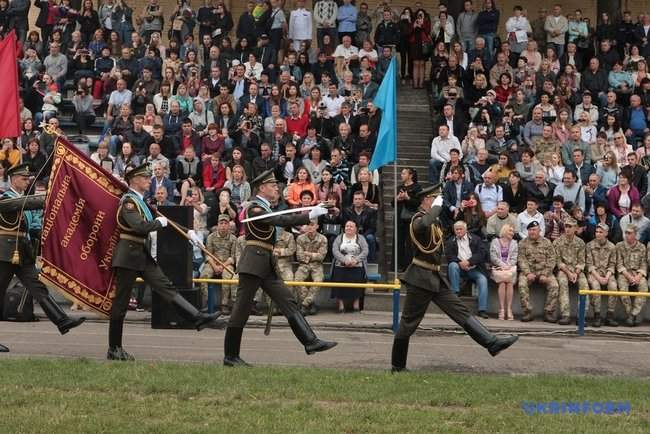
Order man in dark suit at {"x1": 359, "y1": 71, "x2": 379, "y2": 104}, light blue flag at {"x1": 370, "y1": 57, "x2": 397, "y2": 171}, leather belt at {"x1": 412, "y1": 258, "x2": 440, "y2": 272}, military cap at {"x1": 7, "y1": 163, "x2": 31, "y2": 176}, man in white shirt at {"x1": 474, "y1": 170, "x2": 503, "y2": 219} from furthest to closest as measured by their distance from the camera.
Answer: man in dark suit at {"x1": 359, "y1": 71, "x2": 379, "y2": 104}, man in white shirt at {"x1": 474, "y1": 170, "x2": 503, "y2": 219}, light blue flag at {"x1": 370, "y1": 57, "x2": 397, "y2": 171}, military cap at {"x1": 7, "y1": 163, "x2": 31, "y2": 176}, leather belt at {"x1": 412, "y1": 258, "x2": 440, "y2": 272}

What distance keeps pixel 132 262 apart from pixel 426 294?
122 inches

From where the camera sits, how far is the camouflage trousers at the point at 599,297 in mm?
17203

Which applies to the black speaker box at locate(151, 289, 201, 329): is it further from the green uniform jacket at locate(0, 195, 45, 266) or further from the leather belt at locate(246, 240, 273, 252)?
the leather belt at locate(246, 240, 273, 252)

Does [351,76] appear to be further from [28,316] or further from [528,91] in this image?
[28,316]

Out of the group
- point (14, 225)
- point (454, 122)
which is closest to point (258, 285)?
point (14, 225)

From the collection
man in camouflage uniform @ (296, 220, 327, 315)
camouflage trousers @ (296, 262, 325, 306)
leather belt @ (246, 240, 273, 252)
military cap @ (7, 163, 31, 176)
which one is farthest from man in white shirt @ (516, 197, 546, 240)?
military cap @ (7, 163, 31, 176)

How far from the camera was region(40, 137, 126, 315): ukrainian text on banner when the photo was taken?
1295 cm

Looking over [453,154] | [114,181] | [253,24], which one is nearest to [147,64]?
[253,24]

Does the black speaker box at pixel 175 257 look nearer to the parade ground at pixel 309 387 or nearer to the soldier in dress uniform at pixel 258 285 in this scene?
the parade ground at pixel 309 387

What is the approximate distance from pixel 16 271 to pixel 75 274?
0.69 m

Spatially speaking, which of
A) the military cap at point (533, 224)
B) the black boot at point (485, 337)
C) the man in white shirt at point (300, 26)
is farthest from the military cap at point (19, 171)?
the man in white shirt at point (300, 26)

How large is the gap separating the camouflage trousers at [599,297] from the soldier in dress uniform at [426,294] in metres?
6.05

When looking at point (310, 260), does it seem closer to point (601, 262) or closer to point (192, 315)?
point (601, 262)

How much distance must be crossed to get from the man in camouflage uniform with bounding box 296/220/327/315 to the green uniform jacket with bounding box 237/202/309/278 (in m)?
5.54
